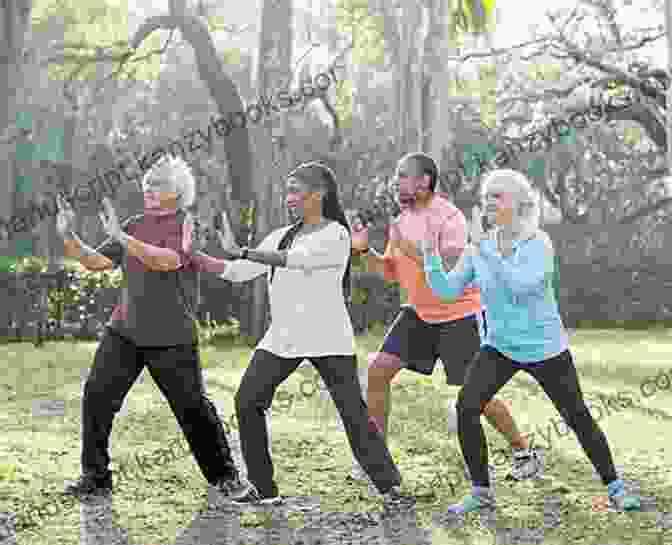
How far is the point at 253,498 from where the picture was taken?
609 centimetres

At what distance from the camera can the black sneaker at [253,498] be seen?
6.07m

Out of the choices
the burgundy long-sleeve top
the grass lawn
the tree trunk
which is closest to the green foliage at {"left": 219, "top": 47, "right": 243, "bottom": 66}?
the tree trunk

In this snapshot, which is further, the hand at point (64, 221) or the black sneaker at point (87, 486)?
the black sneaker at point (87, 486)

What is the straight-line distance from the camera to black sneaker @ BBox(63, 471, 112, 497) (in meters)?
6.29

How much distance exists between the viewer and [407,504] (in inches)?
237

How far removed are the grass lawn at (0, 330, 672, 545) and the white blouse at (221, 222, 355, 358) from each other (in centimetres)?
80

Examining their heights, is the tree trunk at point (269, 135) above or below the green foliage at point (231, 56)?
below

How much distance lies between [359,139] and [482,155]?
13.5ft

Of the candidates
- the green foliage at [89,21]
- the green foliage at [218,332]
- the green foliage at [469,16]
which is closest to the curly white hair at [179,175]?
the green foliage at [218,332]

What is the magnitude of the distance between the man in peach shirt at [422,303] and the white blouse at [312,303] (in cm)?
52

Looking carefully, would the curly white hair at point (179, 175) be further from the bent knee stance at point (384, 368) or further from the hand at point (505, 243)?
the hand at point (505, 243)

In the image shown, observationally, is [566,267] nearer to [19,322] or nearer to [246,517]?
[19,322]

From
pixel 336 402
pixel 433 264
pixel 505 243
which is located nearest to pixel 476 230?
pixel 505 243

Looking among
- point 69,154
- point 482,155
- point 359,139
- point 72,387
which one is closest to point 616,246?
point 482,155
